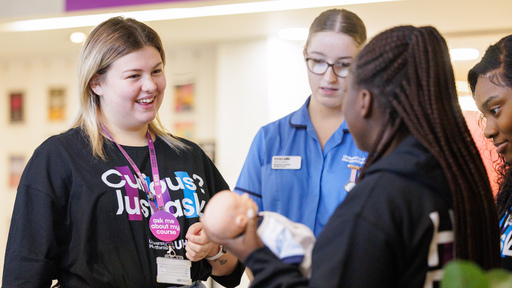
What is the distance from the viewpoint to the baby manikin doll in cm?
131

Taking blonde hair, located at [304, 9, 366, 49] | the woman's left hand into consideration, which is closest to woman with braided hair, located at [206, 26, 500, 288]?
the woman's left hand

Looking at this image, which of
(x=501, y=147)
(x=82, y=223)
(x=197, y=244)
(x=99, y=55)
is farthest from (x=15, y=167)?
(x=501, y=147)

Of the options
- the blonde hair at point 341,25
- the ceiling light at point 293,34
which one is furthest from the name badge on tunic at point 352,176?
the ceiling light at point 293,34

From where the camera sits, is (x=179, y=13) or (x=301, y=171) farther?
(x=179, y=13)

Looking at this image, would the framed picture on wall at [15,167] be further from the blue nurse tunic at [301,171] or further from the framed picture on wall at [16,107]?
the blue nurse tunic at [301,171]

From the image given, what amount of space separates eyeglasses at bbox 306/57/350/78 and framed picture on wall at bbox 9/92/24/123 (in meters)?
4.55

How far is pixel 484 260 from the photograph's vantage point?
1315mm

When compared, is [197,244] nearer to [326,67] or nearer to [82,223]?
[82,223]

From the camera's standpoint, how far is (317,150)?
228cm

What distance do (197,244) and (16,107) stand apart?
4.58 m

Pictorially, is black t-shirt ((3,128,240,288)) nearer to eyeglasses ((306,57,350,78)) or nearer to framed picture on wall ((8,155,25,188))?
eyeglasses ((306,57,350,78))

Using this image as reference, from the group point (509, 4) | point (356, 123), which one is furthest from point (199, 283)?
point (509, 4)

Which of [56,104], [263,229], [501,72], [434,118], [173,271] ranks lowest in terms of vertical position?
[173,271]

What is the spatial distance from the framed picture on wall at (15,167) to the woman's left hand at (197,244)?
4.38m
